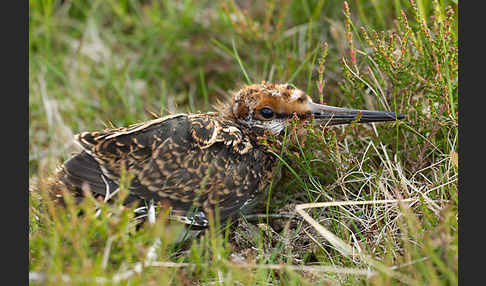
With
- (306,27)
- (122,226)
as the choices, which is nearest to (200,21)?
(306,27)

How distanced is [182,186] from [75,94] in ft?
6.70

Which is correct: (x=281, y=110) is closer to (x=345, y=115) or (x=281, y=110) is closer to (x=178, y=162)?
(x=345, y=115)

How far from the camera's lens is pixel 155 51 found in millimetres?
4918

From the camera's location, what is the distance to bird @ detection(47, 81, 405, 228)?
284cm

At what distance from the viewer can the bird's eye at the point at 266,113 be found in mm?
3201

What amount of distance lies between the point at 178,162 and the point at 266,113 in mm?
645

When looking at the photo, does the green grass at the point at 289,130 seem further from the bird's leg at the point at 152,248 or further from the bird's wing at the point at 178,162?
the bird's wing at the point at 178,162

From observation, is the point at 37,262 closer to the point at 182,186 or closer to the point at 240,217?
the point at 182,186

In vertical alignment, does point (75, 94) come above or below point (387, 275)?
above

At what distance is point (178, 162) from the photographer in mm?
2906

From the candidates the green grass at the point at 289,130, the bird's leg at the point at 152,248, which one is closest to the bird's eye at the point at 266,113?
the green grass at the point at 289,130

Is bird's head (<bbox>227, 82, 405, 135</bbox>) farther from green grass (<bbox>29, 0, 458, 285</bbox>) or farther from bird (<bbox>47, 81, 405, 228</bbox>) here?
green grass (<bbox>29, 0, 458, 285</bbox>)

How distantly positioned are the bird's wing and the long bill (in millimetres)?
540

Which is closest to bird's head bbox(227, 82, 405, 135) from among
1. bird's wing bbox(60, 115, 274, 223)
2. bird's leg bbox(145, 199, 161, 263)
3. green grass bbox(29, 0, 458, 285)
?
green grass bbox(29, 0, 458, 285)
